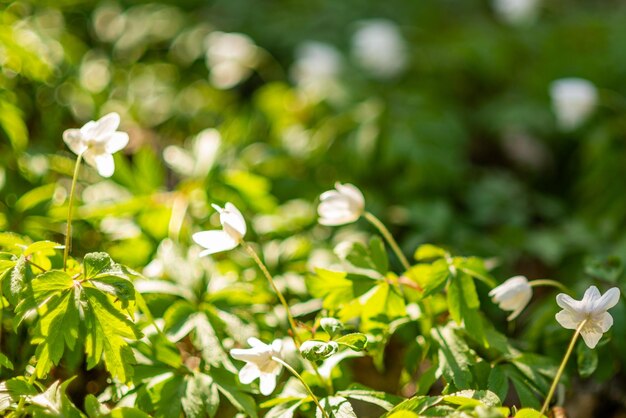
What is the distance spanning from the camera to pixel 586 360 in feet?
6.04

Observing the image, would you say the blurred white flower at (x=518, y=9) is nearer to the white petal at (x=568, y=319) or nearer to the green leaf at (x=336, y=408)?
the white petal at (x=568, y=319)

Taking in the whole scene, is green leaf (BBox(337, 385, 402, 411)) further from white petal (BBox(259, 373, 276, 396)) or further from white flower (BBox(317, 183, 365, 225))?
white flower (BBox(317, 183, 365, 225))

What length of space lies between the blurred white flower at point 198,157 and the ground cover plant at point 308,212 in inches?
0.5

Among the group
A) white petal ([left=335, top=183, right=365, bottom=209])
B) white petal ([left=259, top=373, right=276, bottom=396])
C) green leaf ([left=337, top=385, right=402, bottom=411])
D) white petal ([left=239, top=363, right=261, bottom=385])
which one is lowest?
green leaf ([left=337, top=385, right=402, bottom=411])

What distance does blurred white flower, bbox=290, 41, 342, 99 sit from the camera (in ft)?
10.9

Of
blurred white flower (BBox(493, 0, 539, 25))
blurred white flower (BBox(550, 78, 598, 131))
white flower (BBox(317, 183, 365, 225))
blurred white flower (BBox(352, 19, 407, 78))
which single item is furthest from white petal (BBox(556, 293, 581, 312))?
blurred white flower (BBox(493, 0, 539, 25))

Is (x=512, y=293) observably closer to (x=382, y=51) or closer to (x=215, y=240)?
(x=215, y=240)

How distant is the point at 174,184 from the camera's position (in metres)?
3.22

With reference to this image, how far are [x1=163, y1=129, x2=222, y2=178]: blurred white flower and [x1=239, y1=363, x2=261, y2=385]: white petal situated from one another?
1.11 meters

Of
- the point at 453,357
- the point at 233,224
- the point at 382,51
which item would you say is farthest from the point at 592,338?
the point at 382,51

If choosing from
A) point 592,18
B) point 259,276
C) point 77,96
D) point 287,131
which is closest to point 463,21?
point 592,18

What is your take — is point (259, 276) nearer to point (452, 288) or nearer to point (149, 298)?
point (149, 298)

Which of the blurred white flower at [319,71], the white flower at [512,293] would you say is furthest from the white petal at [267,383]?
the blurred white flower at [319,71]

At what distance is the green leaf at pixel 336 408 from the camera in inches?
63.1
